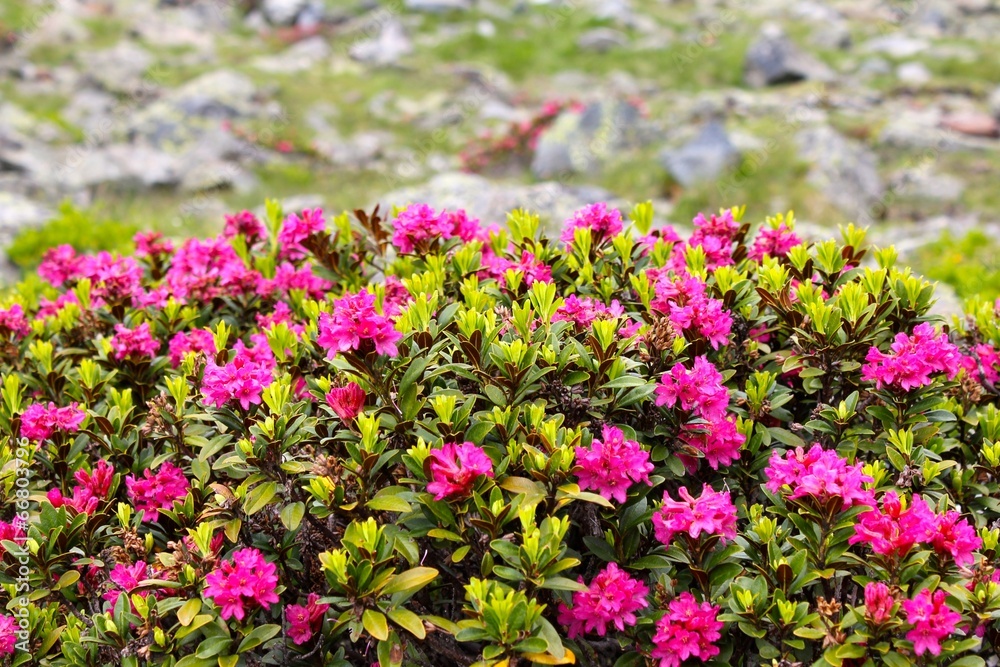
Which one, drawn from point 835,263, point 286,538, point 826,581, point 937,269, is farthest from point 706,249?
point 937,269

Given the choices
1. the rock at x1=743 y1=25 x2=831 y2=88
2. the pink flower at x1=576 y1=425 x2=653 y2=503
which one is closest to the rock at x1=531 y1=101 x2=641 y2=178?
the rock at x1=743 y1=25 x2=831 y2=88

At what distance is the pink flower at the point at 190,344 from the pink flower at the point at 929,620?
8.26 feet

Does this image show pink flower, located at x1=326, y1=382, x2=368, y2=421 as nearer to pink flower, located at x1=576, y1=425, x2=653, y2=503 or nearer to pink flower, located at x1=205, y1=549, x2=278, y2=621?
pink flower, located at x1=205, y1=549, x2=278, y2=621

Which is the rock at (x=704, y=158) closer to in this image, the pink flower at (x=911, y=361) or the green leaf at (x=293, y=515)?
the pink flower at (x=911, y=361)

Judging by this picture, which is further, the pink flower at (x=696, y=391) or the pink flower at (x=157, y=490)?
the pink flower at (x=157, y=490)

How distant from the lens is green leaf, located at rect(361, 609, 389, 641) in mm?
2102

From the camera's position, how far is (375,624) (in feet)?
7.00

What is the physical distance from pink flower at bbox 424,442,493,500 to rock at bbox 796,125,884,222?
9.93 meters

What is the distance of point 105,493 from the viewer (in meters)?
2.77

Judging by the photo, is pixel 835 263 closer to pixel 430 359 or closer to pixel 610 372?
pixel 610 372

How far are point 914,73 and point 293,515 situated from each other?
1906 centimetres

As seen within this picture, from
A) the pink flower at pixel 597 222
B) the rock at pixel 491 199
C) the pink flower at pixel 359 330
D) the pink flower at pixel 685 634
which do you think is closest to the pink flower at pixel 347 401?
the pink flower at pixel 359 330

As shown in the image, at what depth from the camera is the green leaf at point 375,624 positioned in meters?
2.10

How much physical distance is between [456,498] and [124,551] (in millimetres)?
1131
